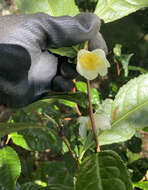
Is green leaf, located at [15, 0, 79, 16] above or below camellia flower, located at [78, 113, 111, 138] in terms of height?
above

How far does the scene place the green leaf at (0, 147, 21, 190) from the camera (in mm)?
776

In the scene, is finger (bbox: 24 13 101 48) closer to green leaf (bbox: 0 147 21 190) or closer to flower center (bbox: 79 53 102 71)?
flower center (bbox: 79 53 102 71)

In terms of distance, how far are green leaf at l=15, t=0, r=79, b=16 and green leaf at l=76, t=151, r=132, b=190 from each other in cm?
50

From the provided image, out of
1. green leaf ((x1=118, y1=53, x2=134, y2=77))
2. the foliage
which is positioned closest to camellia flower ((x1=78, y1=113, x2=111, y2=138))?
the foliage

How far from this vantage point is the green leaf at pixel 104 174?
50 centimetres

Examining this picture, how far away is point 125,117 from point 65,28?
0.35m

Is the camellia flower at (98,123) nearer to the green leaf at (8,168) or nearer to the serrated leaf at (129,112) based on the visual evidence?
the serrated leaf at (129,112)

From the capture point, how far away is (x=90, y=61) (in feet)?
2.24

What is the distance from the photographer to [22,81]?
68 cm

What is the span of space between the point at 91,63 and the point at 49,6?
0.93 ft

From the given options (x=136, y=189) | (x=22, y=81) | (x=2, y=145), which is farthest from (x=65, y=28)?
(x=136, y=189)

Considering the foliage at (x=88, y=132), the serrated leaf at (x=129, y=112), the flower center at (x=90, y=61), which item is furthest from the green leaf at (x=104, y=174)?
the flower center at (x=90, y=61)

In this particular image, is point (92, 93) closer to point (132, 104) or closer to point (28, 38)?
point (132, 104)

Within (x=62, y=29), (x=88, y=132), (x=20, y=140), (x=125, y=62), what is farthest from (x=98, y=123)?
(x=125, y=62)
